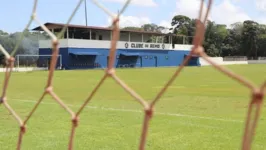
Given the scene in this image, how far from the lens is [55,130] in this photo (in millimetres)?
5203

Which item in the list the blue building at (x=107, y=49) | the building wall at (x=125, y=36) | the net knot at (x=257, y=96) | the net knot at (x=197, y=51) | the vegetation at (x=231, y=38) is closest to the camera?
the net knot at (x=257, y=96)

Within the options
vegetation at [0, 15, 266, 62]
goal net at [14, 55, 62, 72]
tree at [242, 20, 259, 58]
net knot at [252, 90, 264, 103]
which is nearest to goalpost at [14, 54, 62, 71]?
goal net at [14, 55, 62, 72]

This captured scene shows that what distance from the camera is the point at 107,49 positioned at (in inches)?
1465

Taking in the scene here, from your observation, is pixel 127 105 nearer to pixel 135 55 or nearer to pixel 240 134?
pixel 240 134

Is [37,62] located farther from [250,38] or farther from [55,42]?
[55,42]

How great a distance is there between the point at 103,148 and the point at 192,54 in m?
2.92

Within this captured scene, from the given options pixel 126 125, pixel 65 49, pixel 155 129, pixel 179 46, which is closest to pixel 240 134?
pixel 155 129

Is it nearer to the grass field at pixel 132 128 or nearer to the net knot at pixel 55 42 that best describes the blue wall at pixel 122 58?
the grass field at pixel 132 128

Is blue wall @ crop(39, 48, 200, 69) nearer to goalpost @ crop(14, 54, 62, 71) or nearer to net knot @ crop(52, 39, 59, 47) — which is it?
goalpost @ crop(14, 54, 62, 71)

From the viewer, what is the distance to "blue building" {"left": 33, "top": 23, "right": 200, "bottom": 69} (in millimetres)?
33938

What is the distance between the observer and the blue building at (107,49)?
33.9m

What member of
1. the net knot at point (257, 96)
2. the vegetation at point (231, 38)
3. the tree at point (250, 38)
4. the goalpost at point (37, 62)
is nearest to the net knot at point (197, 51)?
the net knot at point (257, 96)

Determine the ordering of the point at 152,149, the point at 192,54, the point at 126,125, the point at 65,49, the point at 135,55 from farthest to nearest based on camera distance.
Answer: the point at 135,55 < the point at 65,49 < the point at 126,125 < the point at 152,149 < the point at 192,54

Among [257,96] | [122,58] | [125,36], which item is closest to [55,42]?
[257,96]
